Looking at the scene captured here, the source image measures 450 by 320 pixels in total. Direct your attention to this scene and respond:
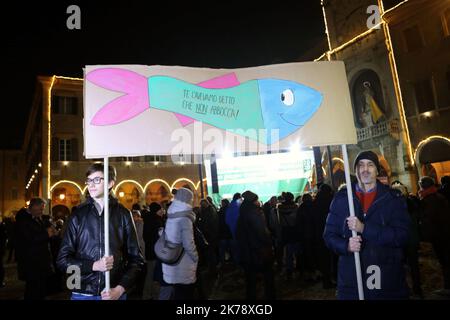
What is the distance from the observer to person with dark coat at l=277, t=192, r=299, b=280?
30.0 ft

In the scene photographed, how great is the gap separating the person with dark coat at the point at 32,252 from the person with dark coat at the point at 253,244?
11.4ft

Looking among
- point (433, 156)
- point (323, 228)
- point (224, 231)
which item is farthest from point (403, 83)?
point (323, 228)

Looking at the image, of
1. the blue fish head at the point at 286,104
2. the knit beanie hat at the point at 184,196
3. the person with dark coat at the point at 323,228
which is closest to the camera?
the blue fish head at the point at 286,104

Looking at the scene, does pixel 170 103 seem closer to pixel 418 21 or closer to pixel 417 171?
pixel 417 171

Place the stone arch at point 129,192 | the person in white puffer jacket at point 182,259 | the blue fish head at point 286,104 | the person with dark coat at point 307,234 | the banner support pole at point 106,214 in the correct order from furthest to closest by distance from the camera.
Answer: the stone arch at point 129,192 < the person with dark coat at point 307,234 < the person in white puffer jacket at point 182,259 < the blue fish head at point 286,104 < the banner support pole at point 106,214

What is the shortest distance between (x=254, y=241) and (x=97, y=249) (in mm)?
3521

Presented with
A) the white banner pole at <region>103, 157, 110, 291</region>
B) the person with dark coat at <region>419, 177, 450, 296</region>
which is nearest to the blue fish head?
the white banner pole at <region>103, 157, 110, 291</region>

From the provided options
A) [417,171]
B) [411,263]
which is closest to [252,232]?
[411,263]

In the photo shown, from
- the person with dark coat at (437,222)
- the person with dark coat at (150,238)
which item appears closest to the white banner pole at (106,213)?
the person with dark coat at (150,238)

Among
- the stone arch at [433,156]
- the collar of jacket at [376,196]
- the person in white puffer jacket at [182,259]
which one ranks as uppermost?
the stone arch at [433,156]

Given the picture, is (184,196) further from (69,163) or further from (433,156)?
(69,163)

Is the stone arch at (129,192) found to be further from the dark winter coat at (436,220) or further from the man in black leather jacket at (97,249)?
the man in black leather jacket at (97,249)

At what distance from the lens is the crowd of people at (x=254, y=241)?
321cm

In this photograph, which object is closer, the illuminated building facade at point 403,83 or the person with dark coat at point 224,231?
the person with dark coat at point 224,231
